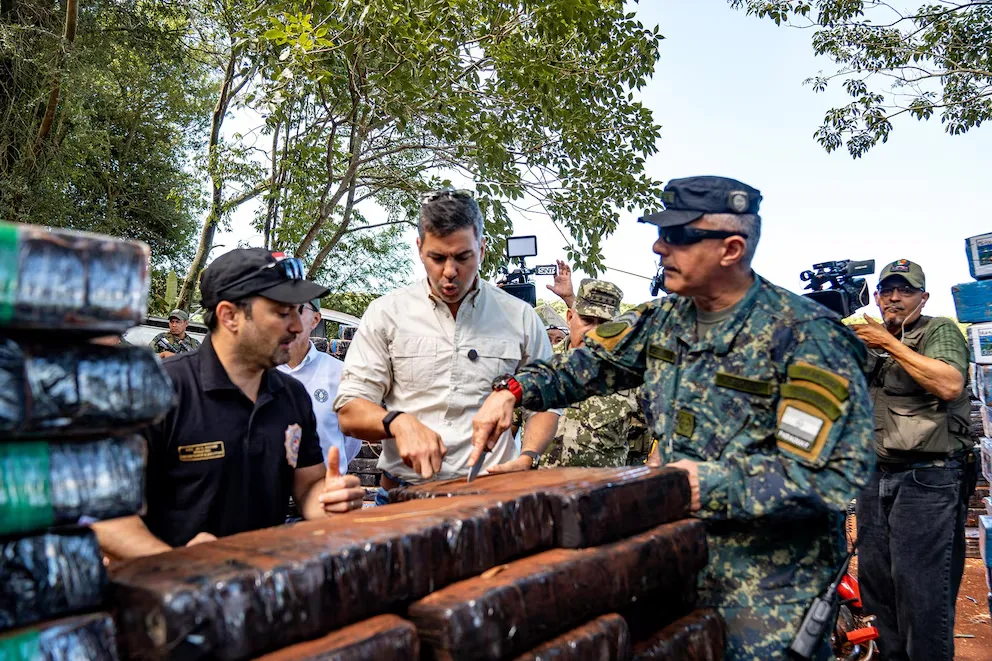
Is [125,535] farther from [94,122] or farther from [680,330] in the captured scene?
[94,122]

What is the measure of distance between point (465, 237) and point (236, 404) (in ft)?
3.60

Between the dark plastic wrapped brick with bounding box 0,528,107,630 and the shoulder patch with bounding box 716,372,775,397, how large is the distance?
64.6 inches

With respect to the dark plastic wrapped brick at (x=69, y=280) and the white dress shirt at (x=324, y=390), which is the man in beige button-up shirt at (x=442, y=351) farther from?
the dark plastic wrapped brick at (x=69, y=280)

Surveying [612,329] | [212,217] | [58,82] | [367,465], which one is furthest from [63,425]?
[212,217]

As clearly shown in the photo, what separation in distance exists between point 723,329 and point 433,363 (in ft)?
4.27

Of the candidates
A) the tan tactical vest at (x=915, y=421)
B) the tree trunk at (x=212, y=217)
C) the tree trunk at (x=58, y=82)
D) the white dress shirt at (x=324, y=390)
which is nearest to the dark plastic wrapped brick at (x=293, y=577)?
the white dress shirt at (x=324, y=390)

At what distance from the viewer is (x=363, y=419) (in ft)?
9.74

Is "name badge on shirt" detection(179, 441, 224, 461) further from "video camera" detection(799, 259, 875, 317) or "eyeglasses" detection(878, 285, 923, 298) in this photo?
"eyeglasses" detection(878, 285, 923, 298)

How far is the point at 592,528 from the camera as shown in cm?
167

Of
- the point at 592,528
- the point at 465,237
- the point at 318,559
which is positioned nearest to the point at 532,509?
the point at 592,528

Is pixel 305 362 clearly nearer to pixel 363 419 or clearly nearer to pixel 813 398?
pixel 363 419

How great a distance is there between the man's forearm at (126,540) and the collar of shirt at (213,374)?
1.64ft

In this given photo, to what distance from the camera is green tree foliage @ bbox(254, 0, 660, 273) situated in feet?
27.2

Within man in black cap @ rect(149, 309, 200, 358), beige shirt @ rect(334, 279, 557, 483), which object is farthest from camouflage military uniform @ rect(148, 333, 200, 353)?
beige shirt @ rect(334, 279, 557, 483)
